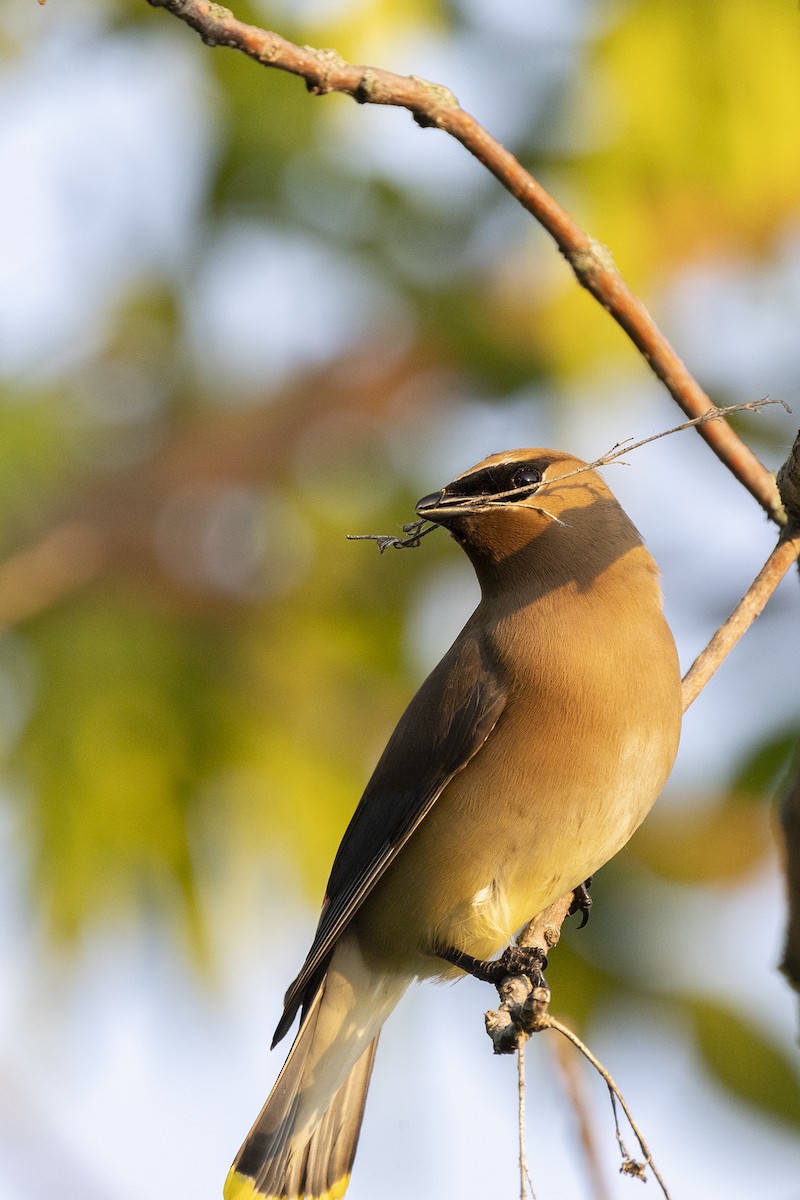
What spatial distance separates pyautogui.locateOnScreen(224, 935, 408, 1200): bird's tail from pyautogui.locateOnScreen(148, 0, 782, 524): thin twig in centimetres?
159

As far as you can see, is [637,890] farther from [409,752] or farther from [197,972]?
[409,752]

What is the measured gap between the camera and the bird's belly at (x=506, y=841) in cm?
363

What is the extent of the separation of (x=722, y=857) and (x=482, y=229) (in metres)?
2.93

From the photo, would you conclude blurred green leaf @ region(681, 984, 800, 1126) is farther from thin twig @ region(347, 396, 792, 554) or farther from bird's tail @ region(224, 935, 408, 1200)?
thin twig @ region(347, 396, 792, 554)

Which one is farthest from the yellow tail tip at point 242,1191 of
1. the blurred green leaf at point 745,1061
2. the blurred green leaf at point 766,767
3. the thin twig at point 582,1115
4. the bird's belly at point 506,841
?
the blurred green leaf at point 766,767

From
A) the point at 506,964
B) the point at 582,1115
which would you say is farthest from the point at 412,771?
the point at 582,1115

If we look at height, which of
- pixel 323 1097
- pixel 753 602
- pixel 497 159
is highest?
pixel 497 159

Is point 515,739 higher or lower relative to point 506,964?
higher

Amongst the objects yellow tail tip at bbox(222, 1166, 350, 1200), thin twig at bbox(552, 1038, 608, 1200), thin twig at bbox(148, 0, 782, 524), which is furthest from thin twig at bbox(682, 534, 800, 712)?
yellow tail tip at bbox(222, 1166, 350, 1200)

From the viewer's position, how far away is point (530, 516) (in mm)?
3768

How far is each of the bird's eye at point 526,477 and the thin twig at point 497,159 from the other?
1.47 feet

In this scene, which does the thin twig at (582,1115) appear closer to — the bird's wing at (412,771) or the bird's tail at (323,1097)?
the bird's wing at (412,771)

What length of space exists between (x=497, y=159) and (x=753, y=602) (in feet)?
3.34

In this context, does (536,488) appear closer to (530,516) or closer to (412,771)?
(530,516)
